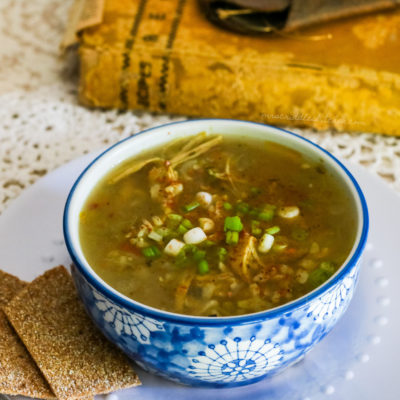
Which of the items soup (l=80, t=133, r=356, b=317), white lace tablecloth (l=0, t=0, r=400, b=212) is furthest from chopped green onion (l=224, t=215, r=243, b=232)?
white lace tablecloth (l=0, t=0, r=400, b=212)

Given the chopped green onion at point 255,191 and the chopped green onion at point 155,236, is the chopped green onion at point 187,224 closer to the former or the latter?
the chopped green onion at point 155,236

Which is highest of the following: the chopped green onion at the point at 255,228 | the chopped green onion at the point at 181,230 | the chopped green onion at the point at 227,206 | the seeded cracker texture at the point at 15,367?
the chopped green onion at the point at 255,228

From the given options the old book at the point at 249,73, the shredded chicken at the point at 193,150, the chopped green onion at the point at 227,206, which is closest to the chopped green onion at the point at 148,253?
the chopped green onion at the point at 227,206

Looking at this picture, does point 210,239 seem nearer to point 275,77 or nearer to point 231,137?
point 231,137

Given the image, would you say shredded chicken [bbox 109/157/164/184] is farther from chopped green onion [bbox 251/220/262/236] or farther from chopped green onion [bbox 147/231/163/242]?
chopped green onion [bbox 251/220/262/236]

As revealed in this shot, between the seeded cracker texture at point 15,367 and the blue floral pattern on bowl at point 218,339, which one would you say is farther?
the seeded cracker texture at point 15,367

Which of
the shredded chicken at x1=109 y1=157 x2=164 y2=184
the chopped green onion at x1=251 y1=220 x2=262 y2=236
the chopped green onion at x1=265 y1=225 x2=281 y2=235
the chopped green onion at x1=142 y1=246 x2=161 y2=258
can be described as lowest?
the shredded chicken at x1=109 y1=157 x2=164 y2=184

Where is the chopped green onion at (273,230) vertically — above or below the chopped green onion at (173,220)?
above
